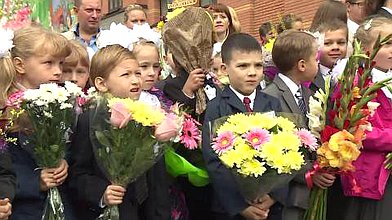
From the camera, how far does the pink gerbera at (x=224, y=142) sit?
12.1ft

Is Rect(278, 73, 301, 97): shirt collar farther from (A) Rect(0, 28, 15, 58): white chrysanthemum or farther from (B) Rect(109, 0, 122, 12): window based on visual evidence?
(B) Rect(109, 0, 122, 12): window

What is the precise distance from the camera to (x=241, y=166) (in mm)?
3621

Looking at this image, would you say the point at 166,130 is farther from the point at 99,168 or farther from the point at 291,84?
the point at 291,84

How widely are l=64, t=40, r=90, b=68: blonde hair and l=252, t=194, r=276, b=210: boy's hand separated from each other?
1.68 metres

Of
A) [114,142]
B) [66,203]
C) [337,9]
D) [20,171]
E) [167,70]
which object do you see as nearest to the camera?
[114,142]

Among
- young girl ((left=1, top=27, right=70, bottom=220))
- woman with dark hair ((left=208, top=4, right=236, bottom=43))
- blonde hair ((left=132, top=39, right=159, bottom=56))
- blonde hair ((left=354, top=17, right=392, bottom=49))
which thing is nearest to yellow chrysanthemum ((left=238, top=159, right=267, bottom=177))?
young girl ((left=1, top=27, right=70, bottom=220))

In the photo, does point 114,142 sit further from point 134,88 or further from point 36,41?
point 36,41

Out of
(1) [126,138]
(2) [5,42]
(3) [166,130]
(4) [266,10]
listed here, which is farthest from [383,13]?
(4) [266,10]

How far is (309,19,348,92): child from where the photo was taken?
17.7ft

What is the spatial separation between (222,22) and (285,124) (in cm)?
267

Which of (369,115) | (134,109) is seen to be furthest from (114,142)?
(369,115)

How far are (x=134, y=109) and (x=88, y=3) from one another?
11.4 feet

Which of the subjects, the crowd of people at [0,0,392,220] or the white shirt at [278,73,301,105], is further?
the white shirt at [278,73,301,105]

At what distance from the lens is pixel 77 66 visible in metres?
4.64
